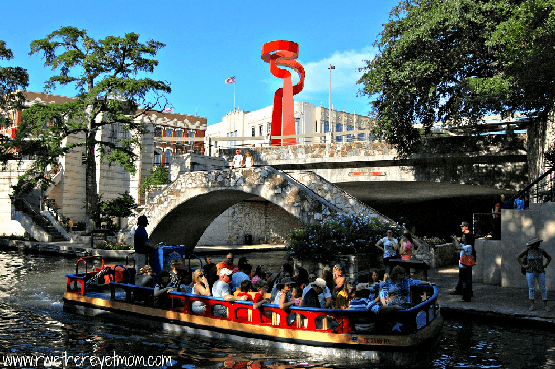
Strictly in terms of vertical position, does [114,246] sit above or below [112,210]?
below

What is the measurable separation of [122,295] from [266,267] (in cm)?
939

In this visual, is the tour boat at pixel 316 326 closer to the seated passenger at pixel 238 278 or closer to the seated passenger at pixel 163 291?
the seated passenger at pixel 163 291

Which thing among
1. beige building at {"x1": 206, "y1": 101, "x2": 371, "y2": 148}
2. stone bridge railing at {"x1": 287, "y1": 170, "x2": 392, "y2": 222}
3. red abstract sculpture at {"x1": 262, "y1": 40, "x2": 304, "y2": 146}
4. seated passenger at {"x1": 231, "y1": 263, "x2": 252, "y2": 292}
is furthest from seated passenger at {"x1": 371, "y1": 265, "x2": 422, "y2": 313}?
beige building at {"x1": 206, "y1": 101, "x2": 371, "y2": 148}

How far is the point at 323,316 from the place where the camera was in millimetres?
9359

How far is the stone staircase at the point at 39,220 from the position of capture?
3073 cm

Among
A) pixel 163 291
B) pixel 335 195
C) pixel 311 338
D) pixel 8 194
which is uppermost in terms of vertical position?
pixel 8 194

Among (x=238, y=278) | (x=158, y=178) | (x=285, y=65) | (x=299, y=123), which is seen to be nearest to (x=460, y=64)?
(x=238, y=278)

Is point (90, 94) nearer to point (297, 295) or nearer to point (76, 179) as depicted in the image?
point (76, 179)

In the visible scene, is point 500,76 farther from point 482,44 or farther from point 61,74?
point 61,74

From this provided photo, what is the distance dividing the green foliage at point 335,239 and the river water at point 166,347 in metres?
4.07

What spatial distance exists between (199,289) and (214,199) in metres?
11.9

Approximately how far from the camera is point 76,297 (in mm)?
13992

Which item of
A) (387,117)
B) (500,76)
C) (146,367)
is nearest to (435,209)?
(387,117)

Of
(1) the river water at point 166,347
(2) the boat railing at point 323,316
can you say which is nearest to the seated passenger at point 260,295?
(2) the boat railing at point 323,316
